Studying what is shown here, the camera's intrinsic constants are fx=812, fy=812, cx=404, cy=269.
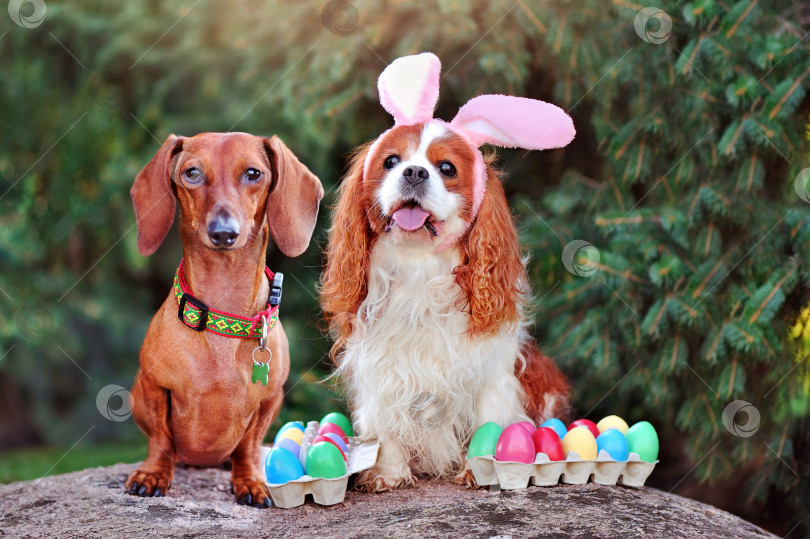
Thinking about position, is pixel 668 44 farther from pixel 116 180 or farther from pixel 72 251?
Answer: pixel 72 251

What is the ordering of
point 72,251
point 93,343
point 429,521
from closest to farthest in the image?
1. point 429,521
2. point 72,251
3. point 93,343

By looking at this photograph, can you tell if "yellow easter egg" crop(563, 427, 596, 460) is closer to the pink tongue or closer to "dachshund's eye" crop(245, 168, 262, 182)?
the pink tongue

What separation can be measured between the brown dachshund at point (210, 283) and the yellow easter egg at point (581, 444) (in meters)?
1.07

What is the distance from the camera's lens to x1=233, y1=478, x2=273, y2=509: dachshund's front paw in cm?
284

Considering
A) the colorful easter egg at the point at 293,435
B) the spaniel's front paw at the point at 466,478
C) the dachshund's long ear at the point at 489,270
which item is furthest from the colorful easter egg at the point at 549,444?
the colorful easter egg at the point at 293,435

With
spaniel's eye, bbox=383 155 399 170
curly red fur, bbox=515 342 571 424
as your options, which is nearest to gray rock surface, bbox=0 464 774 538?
curly red fur, bbox=515 342 571 424

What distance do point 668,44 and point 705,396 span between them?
1.64 m

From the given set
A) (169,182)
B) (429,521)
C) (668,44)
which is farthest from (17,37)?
(429,521)

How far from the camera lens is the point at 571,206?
13.3 feet

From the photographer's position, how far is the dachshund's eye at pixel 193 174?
2.60m

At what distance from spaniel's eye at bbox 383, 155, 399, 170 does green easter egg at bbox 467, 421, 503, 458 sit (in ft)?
3.24

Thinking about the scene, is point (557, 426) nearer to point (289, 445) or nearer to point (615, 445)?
point (615, 445)

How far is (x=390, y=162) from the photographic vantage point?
2.87 meters

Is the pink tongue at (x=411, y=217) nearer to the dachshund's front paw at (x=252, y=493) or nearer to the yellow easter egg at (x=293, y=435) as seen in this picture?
the yellow easter egg at (x=293, y=435)
